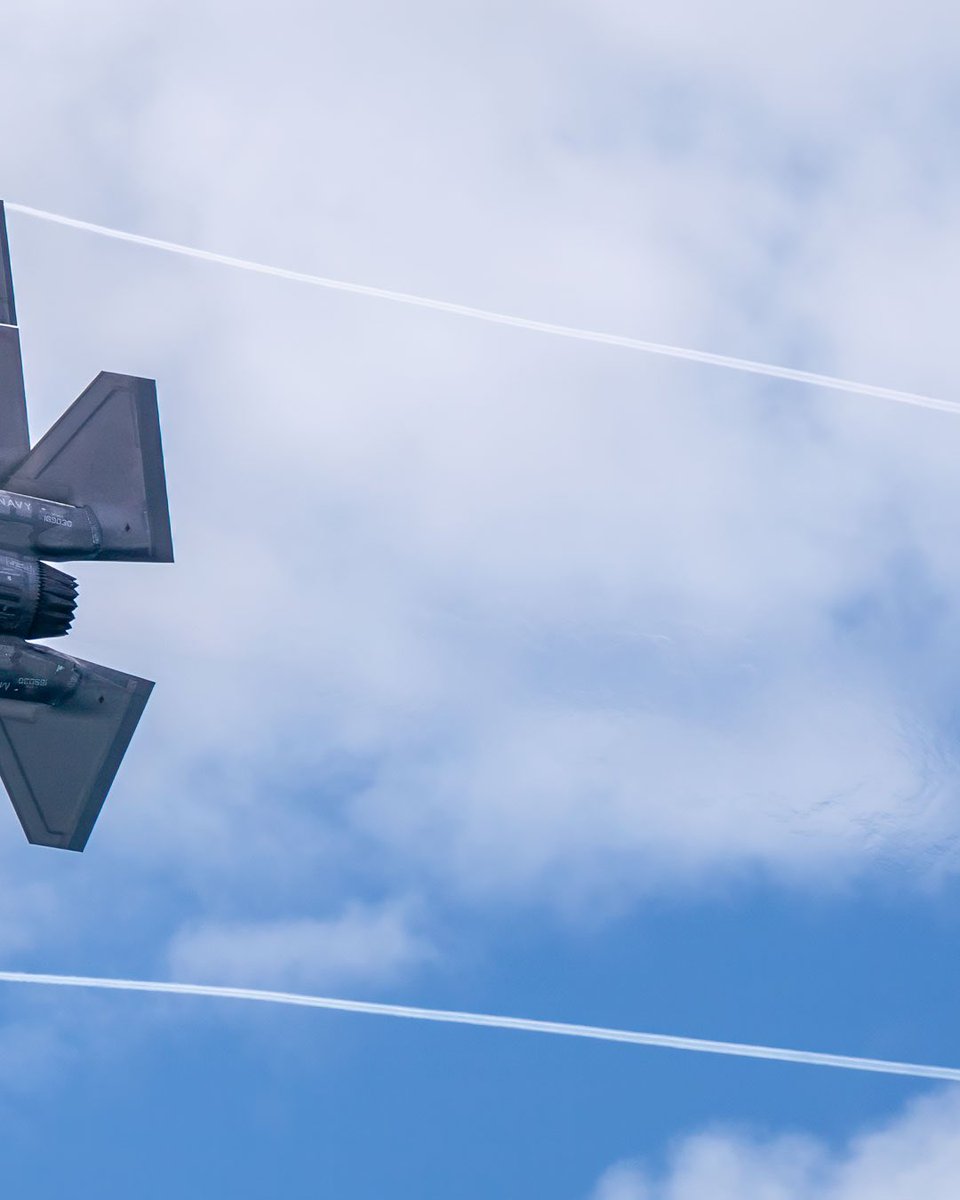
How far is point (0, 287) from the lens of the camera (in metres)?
28.5

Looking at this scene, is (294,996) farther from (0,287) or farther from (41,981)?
(0,287)

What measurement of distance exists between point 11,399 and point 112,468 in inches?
82.0

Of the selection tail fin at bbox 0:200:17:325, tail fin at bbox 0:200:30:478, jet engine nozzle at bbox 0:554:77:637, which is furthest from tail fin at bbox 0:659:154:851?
tail fin at bbox 0:200:17:325

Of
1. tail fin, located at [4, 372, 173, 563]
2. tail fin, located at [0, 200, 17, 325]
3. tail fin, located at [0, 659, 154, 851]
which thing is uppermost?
tail fin, located at [0, 200, 17, 325]

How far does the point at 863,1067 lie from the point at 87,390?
1912 centimetres

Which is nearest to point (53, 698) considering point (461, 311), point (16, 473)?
point (16, 473)

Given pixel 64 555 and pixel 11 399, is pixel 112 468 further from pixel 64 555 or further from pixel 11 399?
pixel 11 399

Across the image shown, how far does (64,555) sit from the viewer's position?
2784 centimetres

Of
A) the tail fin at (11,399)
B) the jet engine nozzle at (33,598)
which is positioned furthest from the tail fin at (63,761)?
the tail fin at (11,399)

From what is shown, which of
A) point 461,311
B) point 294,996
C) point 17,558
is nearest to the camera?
point 17,558

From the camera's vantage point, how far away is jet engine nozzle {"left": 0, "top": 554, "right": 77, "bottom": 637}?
26688mm

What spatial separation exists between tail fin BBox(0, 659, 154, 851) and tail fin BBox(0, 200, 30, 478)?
3915mm

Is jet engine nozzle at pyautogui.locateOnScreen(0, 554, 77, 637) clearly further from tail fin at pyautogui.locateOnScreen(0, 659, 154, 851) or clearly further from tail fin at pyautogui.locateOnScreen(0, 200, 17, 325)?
tail fin at pyautogui.locateOnScreen(0, 200, 17, 325)

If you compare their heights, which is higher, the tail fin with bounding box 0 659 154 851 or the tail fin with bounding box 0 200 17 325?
the tail fin with bounding box 0 200 17 325
